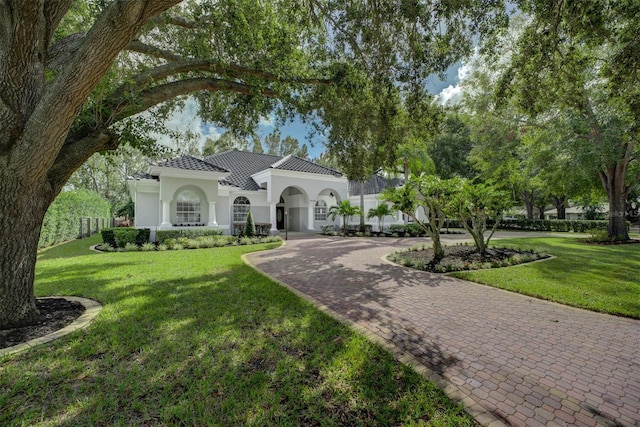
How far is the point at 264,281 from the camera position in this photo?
729 centimetres

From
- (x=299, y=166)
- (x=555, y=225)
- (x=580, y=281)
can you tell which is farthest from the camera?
(x=555, y=225)

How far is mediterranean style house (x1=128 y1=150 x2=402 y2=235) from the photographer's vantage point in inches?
675

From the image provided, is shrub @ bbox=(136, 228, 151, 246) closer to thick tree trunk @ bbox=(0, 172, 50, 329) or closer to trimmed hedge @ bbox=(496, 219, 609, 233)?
thick tree trunk @ bbox=(0, 172, 50, 329)

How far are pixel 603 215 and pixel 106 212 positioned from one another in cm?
6071

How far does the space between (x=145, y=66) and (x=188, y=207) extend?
12.6m

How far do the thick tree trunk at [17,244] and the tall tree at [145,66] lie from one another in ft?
0.05

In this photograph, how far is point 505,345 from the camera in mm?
3906

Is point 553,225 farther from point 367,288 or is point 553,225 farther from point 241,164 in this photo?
point 241,164

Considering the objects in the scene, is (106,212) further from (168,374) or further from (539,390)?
(539,390)

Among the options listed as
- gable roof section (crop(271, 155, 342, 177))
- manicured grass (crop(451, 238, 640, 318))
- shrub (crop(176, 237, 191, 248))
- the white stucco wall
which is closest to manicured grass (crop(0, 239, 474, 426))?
manicured grass (crop(451, 238, 640, 318))

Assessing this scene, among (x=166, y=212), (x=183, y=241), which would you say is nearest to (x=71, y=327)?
(x=183, y=241)

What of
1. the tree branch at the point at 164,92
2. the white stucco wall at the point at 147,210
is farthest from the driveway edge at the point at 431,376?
the white stucco wall at the point at 147,210

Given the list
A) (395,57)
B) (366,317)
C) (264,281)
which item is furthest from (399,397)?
(395,57)

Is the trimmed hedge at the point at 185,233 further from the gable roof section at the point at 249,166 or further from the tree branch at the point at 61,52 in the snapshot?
the tree branch at the point at 61,52
